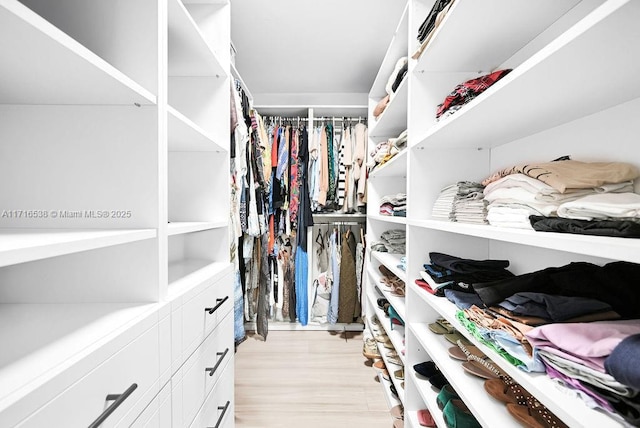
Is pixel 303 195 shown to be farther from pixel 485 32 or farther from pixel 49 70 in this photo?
pixel 49 70

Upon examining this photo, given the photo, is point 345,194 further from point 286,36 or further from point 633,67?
point 633,67

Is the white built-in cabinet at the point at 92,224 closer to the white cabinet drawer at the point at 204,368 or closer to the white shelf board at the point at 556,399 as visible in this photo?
the white cabinet drawer at the point at 204,368

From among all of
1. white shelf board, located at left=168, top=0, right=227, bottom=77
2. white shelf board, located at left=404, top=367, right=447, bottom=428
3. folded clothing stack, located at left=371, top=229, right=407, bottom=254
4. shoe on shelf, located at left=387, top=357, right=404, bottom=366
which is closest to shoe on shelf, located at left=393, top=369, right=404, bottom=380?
shoe on shelf, located at left=387, top=357, right=404, bottom=366

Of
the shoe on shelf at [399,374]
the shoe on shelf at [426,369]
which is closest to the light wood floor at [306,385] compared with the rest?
the shoe on shelf at [399,374]

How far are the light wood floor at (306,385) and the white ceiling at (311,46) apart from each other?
230 centimetres

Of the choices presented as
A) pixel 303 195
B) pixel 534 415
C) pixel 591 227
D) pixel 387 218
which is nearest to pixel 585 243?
pixel 591 227

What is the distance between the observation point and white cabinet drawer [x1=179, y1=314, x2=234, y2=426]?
2.82 ft

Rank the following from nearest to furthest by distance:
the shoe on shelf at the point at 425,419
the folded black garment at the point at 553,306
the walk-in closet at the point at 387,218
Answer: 1. the walk-in closet at the point at 387,218
2. the folded black garment at the point at 553,306
3. the shoe on shelf at the point at 425,419

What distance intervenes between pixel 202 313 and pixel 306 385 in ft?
4.34

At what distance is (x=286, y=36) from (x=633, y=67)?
1.83m

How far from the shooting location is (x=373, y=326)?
91.2 inches

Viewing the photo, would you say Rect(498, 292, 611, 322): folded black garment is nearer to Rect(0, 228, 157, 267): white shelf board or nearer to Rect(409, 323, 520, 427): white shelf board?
Rect(409, 323, 520, 427): white shelf board

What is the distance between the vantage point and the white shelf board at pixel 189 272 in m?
0.89

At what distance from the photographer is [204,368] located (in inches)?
39.3
